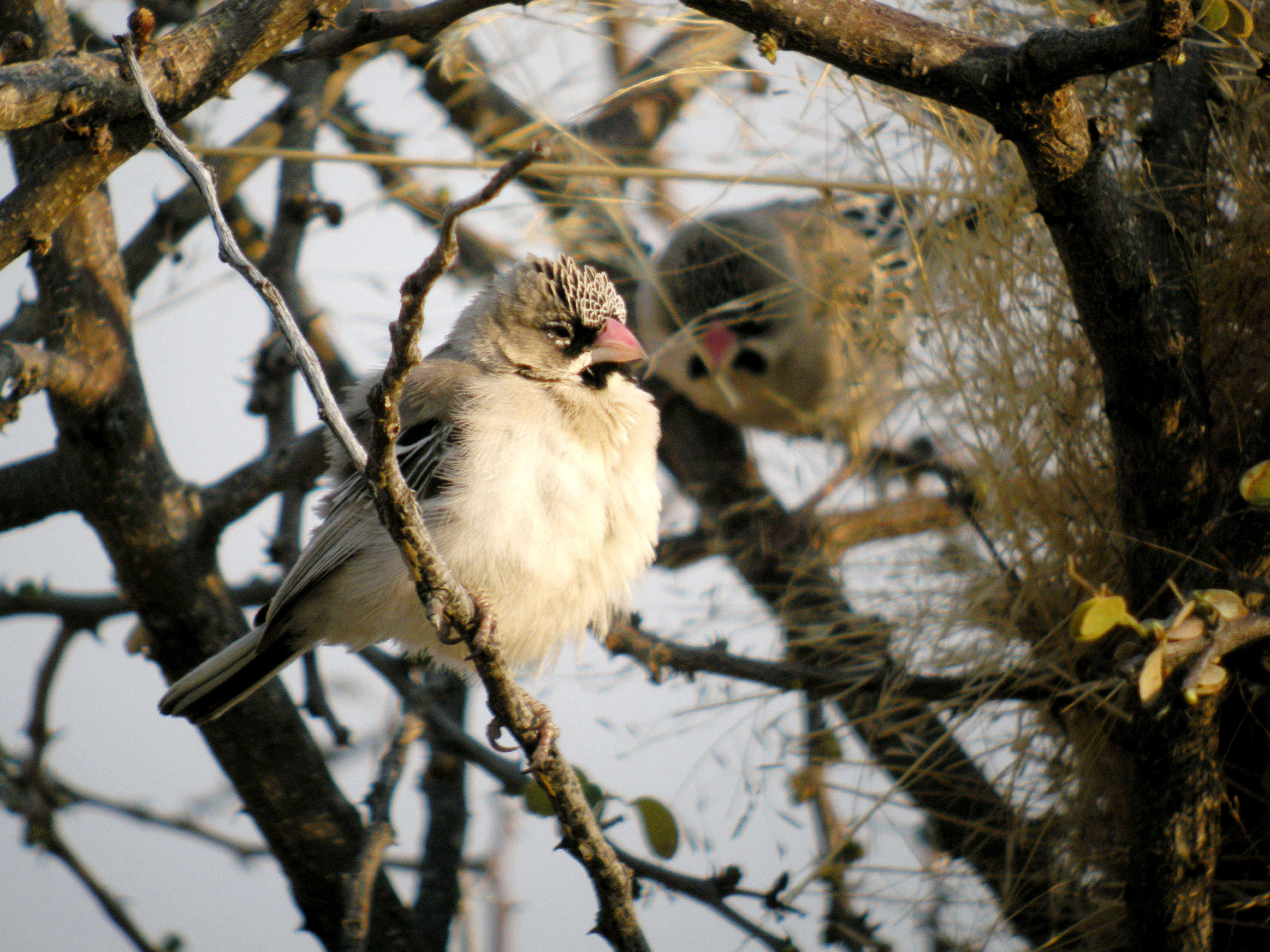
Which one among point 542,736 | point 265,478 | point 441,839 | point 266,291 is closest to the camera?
point 266,291

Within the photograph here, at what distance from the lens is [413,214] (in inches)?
151

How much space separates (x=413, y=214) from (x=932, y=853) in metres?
2.62

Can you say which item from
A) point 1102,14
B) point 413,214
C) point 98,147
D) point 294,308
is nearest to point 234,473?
point 294,308

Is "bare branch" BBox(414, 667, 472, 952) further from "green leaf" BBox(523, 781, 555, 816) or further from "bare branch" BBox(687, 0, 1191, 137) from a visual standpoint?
"bare branch" BBox(687, 0, 1191, 137)

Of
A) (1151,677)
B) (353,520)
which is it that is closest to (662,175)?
(353,520)

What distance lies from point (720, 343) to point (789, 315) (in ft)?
4.61

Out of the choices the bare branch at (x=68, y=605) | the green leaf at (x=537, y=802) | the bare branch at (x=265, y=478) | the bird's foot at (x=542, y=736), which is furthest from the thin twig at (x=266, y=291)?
the bare branch at (x=68, y=605)

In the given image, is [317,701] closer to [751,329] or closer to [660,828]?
[660,828]

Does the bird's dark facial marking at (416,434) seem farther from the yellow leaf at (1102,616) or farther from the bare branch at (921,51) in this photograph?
the yellow leaf at (1102,616)

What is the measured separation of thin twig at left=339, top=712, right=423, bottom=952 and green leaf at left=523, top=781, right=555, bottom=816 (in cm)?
32

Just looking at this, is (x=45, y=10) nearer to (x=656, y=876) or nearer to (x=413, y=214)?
(x=413, y=214)

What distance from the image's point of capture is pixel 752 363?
4559mm

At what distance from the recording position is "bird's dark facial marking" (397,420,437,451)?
2.58 meters

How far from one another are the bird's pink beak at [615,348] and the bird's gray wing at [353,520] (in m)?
0.43
